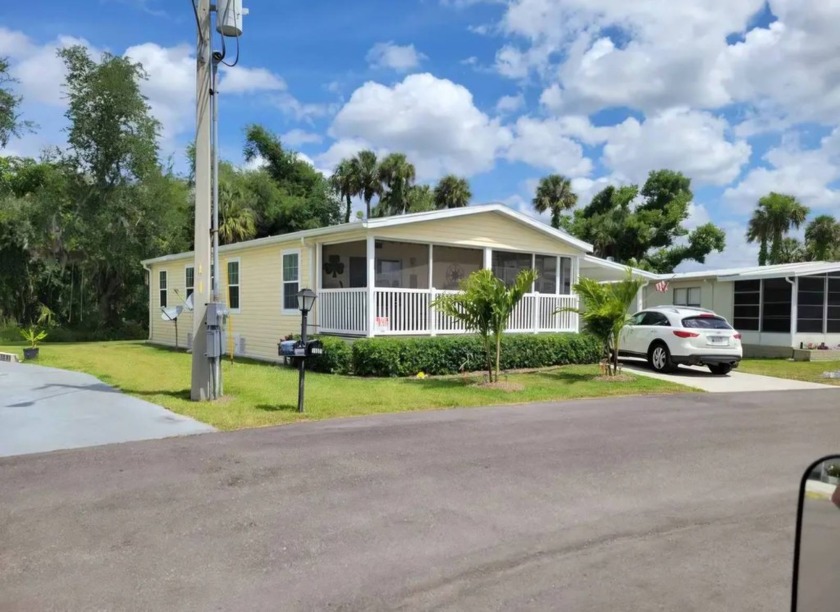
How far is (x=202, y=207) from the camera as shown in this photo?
9.96 metres

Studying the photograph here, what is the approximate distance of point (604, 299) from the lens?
13195mm

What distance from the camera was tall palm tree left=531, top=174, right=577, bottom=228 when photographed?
137 ft

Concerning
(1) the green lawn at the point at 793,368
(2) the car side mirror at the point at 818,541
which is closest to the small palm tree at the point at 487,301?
(1) the green lawn at the point at 793,368

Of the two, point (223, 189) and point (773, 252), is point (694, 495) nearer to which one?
point (223, 189)

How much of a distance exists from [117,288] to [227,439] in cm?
2703

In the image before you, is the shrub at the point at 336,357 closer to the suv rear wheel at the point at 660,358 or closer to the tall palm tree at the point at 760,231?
the suv rear wheel at the point at 660,358

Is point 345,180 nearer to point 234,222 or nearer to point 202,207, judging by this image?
point 234,222

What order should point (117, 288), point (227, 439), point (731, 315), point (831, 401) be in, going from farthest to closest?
1. point (117, 288)
2. point (731, 315)
3. point (831, 401)
4. point (227, 439)

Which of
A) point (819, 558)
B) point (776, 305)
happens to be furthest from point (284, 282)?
point (819, 558)

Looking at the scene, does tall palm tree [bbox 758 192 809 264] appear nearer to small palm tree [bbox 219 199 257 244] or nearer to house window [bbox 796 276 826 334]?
house window [bbox 796 276 826 334]

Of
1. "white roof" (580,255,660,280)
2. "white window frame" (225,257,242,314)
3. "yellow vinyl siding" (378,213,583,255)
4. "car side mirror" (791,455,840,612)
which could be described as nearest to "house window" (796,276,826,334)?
"white roof" (580,255,660,280)

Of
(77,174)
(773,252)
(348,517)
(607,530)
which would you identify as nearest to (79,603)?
(348,517)

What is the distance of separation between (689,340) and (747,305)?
825 centimetres

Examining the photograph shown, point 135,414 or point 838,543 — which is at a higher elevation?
point 838,543
